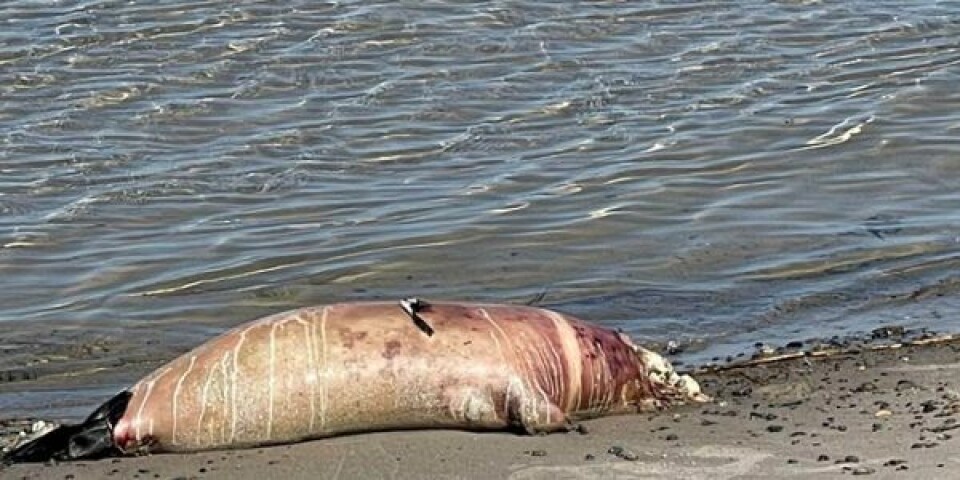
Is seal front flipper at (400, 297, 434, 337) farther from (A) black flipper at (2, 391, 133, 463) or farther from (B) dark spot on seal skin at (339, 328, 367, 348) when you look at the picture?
(A) black flipper at (2, 391, 133, 463)

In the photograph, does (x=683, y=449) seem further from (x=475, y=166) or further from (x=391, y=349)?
(x=475, y=166)

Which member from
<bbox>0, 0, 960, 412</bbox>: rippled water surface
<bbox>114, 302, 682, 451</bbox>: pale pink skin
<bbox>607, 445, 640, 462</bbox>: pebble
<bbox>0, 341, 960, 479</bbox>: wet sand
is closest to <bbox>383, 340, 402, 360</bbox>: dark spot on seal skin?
<bbox>114, 302, 682, 451</bbox>: pale pink skin

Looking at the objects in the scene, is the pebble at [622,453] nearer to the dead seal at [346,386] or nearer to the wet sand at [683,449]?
the wet sand at [683,449]

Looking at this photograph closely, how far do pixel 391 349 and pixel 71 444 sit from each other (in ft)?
3.21

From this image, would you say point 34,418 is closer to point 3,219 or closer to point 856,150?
point 3,219

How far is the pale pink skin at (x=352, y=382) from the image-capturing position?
5.83 m

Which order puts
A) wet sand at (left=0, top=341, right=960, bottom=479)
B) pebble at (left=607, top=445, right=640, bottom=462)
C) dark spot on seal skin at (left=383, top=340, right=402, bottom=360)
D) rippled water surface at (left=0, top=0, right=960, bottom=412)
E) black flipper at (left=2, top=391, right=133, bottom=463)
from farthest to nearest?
rippled water surface at (left=0, top=0, right=960, bottom=412), dark spot on seal skin at (left=383, top=340, right=402, bottom=360), black flipper at (left=2, top=391, right=133, bottom=463), pebble at (left=607, top=445, right=640, bottom=462), wet sand at (left=0, top=341, right=960, bottom=479)

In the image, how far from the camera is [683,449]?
18.6ft

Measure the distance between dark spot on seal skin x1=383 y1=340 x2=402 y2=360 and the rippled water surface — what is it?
4.66 feet

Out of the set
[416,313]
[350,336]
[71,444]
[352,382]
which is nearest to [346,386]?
[352,382]

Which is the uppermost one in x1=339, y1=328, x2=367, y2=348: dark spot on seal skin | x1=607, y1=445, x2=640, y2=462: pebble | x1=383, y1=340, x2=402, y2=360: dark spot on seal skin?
x1=339, y1=328, x2=367, y2=348: dark spot on seal skin

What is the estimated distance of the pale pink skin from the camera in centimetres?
583

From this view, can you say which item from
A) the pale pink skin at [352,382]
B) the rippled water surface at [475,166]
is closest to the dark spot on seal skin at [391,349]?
the pale pink skin at [352,382]

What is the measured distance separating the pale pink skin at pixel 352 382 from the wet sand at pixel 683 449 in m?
0.07
